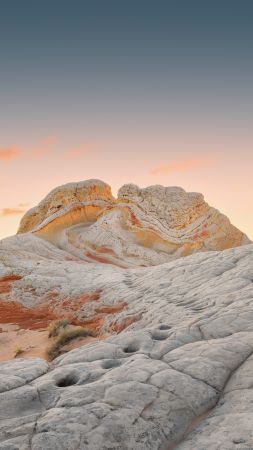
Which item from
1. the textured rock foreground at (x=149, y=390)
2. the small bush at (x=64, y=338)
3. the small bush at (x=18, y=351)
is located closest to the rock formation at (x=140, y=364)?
the textured rock foreground at (x=149, y=390)

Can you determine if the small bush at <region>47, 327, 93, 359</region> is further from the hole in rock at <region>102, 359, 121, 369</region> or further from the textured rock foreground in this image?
the hole in rock at <region>102, 359, 121, 369</region>

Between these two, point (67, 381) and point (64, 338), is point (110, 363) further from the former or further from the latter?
point (64, 338)

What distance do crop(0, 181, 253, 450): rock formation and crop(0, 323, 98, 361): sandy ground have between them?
1.20 meters

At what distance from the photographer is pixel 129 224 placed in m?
43.5

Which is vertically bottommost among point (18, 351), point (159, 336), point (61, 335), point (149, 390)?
point (18, 351)

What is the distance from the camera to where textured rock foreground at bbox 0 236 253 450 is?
5746mm

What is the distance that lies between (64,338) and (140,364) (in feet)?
26.2

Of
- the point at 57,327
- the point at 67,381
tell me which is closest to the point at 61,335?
the point at 57,327

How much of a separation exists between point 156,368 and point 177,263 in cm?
1417

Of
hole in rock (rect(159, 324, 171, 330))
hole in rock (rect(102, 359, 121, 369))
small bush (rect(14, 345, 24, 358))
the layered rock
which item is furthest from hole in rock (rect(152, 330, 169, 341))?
the layered rock

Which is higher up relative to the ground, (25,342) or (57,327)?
(57,327)

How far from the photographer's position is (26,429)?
19.8 feet

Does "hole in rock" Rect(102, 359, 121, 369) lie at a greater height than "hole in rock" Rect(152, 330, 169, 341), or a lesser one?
lesser

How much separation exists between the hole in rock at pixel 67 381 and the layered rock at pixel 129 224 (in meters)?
29.8
